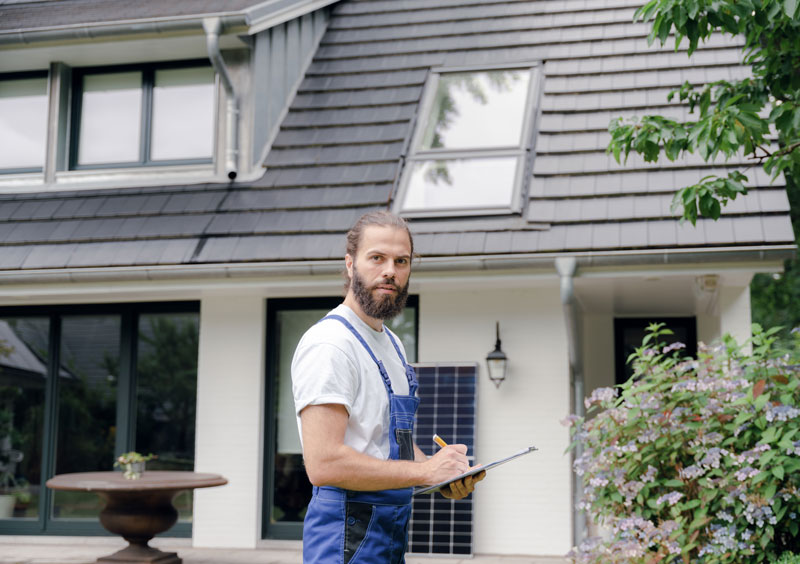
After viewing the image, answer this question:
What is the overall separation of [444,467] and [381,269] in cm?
57

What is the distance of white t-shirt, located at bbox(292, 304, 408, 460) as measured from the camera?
8.30 ft

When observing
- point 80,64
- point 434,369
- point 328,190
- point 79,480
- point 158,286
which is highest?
point 80,64

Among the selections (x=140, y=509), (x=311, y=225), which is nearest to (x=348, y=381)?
(x=140, y=509)

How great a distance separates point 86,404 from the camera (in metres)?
9.52

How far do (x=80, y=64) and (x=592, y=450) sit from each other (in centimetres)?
701

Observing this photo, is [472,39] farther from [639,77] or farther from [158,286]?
[158,286]

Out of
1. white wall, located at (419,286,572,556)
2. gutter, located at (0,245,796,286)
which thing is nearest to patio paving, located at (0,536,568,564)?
white wall, located at (419,286,572,556)

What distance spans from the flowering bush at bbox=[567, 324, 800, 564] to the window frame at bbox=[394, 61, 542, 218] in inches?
113

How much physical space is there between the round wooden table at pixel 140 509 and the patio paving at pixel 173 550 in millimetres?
453

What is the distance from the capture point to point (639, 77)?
9078 millimetres

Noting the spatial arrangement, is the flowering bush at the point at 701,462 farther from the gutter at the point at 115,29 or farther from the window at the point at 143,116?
the window at the point at 143,116

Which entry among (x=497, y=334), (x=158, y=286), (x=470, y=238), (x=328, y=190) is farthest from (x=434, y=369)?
(x=158, y=286)

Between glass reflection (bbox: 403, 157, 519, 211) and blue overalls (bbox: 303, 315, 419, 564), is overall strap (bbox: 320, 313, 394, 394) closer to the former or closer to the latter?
blue overalls (bbox: 303, 315, 419, 564)

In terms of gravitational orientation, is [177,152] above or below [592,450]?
above
